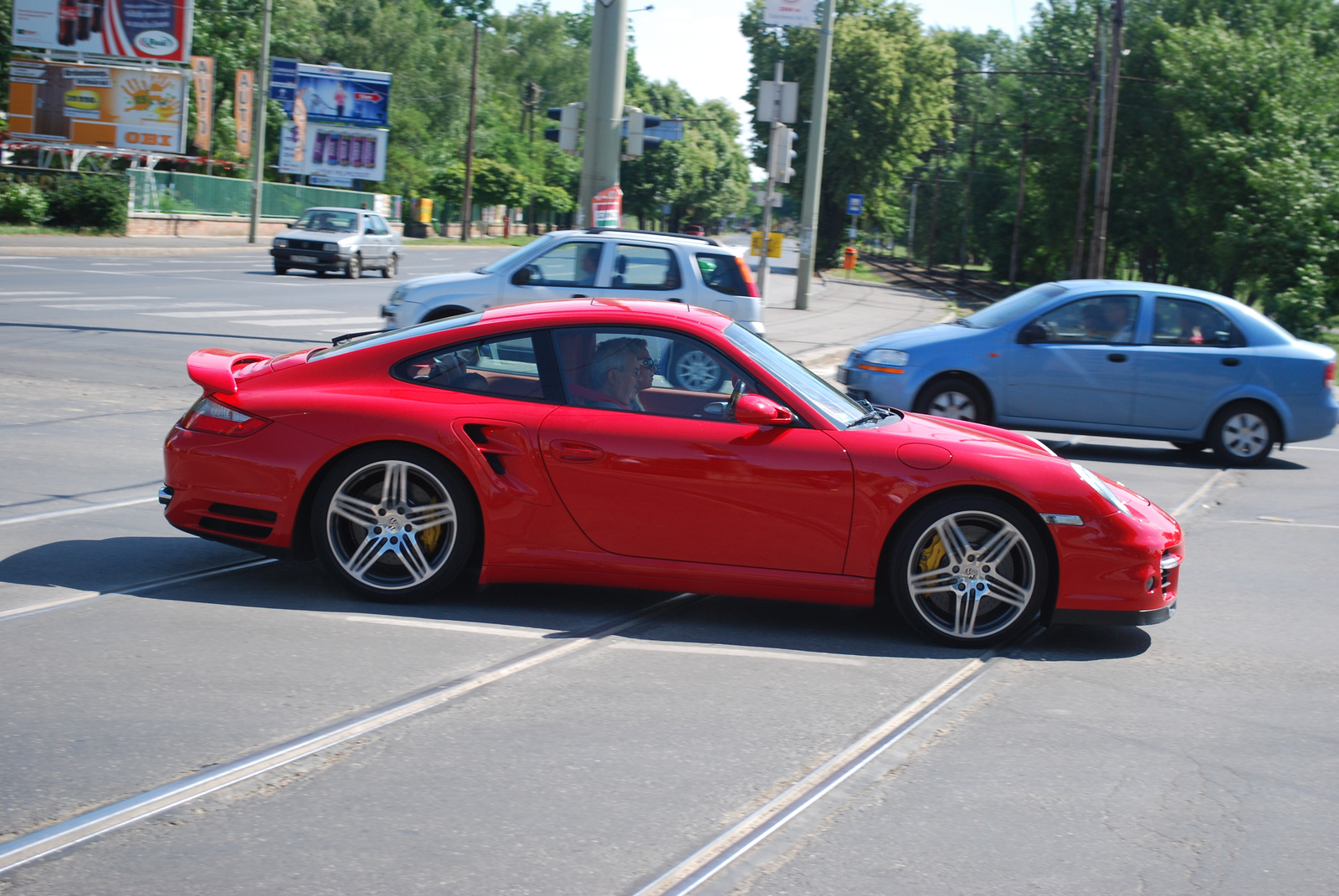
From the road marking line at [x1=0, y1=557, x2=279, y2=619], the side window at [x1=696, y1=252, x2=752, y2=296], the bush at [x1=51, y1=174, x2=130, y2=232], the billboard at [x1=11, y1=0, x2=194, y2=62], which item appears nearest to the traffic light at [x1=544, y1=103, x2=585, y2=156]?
the side window at [x1=696, y1=252, x2=752, y2=296]

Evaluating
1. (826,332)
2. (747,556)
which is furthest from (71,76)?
(747,556)

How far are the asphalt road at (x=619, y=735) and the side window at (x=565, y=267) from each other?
7077 mm

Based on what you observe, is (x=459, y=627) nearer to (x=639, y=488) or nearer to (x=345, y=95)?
(x=639, y=488)

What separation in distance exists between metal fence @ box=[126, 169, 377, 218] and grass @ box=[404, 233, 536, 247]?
4.00 meters

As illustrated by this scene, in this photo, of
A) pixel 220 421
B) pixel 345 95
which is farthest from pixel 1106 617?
pixel 345 95

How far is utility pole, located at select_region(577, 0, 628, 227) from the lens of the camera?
1628 centimetres

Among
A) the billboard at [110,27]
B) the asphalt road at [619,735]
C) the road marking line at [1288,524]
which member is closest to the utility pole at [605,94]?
the road marking line at [1288,524]

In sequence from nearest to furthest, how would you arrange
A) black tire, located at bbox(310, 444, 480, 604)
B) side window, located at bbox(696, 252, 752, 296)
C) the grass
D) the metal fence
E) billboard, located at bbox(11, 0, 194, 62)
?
1. black tire, located at bbox(310, 444, 480, 604)
2. side window, located at bbox(696, 252, 752, 296)
3. the metal fence
4. billboard, located at bbox(11, 0, 194, 62)
5. the grass

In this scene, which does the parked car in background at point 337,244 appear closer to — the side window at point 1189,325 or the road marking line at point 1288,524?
the side window at point 1189,325

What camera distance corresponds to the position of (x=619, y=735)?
4.27 metres

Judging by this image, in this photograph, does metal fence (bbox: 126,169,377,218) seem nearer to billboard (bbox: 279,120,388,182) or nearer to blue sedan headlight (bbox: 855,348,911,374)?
billboard (bbox: 279,120,388,182)

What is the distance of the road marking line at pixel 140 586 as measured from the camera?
530 cm

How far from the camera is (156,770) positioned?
3.77m

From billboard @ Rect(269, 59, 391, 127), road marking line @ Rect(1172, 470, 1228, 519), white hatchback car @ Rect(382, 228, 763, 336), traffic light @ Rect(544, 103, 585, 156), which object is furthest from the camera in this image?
billboard @ Rect(269, 59, 391, 127)
